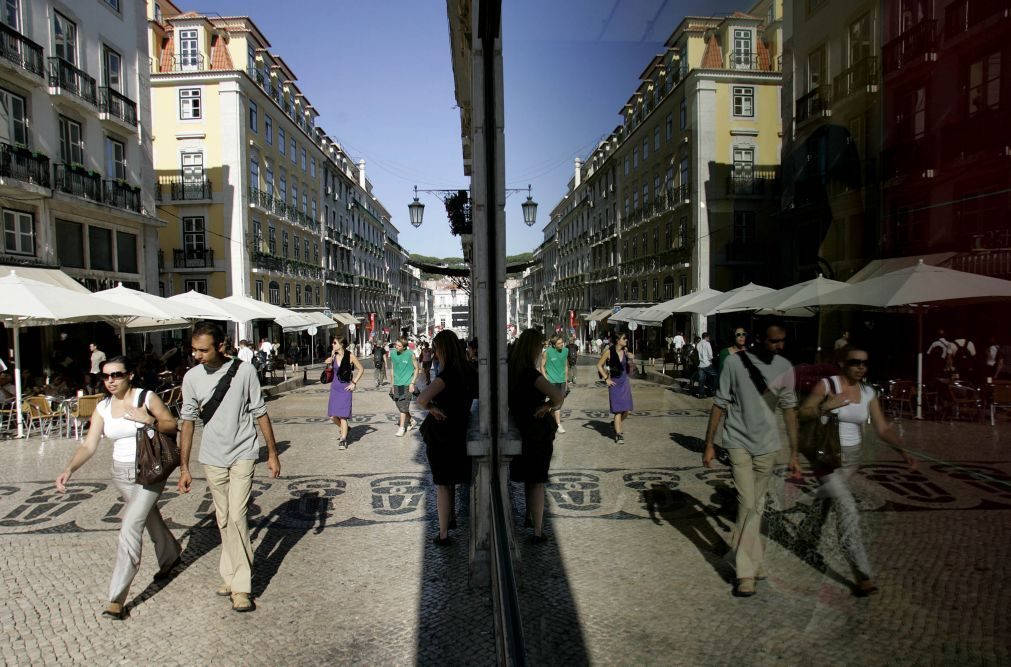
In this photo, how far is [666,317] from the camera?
197cm

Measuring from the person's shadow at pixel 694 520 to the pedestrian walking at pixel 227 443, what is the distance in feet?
7.27

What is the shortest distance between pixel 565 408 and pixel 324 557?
7424 mm

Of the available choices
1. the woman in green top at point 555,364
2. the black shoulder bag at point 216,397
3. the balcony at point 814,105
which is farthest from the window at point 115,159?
the balcony at point 814,105

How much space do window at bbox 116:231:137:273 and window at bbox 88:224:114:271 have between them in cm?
32

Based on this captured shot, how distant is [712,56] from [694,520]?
64.0 inches

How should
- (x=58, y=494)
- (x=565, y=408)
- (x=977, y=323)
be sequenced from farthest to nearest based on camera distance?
(x=565, y=408) < (x=58, y=494) < (x=977, y=323)

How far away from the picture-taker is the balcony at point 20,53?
45.9 feet

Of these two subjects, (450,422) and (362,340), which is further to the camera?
(362,340)

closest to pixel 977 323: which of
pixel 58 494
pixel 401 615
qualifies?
pixel 401 615

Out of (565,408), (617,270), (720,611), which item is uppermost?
(617,270)

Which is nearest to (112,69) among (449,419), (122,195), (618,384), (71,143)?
(71,143)

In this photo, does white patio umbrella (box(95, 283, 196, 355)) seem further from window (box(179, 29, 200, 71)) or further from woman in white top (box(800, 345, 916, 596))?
window (box(179, 29, 200, 71))

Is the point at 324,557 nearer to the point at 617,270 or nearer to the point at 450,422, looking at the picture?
the point at 450,422

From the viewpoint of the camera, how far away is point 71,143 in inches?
648
